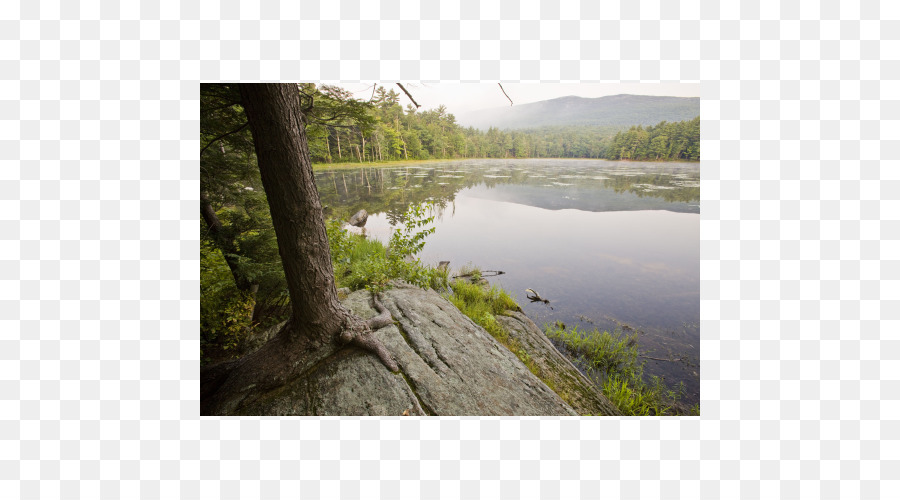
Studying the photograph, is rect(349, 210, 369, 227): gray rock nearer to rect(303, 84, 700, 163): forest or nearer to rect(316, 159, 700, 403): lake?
rect(316, 159, 700, 403): lake

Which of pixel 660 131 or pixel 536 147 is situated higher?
pixel 536 147

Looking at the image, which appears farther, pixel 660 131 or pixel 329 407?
pixel 660 131

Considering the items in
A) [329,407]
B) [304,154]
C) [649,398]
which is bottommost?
[649,398]

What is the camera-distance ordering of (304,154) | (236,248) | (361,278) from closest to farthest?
(304,154)
(236,248)
(361,278)

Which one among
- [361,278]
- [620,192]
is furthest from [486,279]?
[620,192]

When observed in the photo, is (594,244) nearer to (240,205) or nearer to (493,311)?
(493,311)

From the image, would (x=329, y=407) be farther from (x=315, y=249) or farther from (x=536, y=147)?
(x=536, y=147)

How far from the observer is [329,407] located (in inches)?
72.5

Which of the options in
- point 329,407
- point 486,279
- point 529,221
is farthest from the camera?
point 529,221

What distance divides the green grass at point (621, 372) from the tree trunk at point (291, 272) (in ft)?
10.9

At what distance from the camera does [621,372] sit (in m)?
4.10

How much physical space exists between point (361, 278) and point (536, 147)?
29.6 ft

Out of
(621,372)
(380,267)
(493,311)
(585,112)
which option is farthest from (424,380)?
(585,112)

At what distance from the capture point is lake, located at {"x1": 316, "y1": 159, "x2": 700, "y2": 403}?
5.30 m
